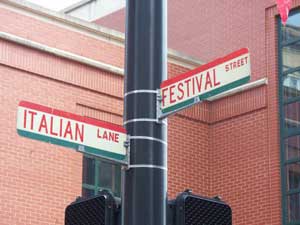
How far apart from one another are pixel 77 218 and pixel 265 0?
13.9m

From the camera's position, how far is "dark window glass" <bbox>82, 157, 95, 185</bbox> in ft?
54.0

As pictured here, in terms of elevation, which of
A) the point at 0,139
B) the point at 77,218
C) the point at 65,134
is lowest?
the point at 77,218

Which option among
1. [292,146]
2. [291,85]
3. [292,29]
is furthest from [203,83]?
[292,29]

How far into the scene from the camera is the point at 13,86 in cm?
1545

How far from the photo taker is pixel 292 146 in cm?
1702

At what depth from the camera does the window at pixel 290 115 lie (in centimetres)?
1666

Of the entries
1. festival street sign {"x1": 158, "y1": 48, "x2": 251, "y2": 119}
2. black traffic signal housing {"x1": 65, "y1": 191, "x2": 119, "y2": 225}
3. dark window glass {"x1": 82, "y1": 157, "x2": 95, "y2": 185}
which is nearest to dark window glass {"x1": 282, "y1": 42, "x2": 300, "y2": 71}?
dark window glass {"x1": 82, "y1": 157, "x2": 95, "y2": 185}

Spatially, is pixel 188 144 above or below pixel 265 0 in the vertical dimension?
below

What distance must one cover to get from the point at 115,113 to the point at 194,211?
38.7ft

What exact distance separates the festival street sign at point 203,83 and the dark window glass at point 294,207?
37.4 feet

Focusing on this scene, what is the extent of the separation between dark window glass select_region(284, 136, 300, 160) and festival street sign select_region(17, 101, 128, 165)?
1179 cm

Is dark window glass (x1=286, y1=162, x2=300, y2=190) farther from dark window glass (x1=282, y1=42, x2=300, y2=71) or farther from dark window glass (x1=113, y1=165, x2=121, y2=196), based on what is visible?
dark window glass (x1=113, y1=165, x2=121, y2=196)

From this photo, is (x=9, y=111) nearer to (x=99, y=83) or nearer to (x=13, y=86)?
(x=13, y=86)

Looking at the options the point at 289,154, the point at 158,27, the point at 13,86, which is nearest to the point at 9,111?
the point at 13,86
